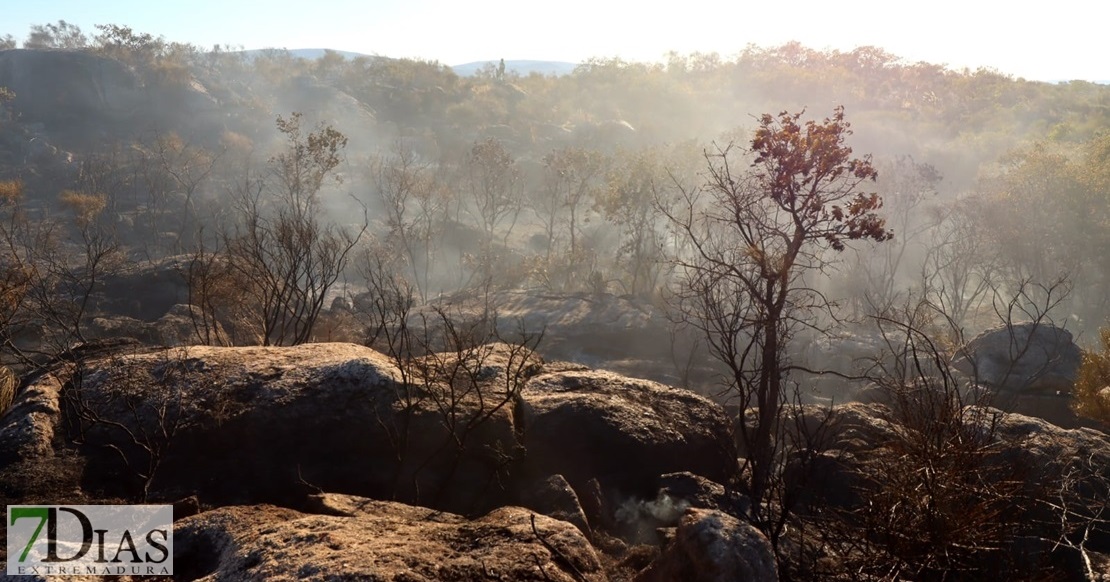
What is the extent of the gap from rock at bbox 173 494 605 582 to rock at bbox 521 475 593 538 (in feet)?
6.54

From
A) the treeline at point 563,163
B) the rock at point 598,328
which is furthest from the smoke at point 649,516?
the rock at point 598,328

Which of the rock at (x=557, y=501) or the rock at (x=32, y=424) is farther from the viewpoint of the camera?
the rock at (x=557, y=501)

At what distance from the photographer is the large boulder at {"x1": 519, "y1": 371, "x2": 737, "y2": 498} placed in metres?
10.4

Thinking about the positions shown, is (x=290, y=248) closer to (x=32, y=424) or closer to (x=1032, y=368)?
(x=32, y=424)

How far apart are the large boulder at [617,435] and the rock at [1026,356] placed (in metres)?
13.1

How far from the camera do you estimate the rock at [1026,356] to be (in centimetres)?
2120

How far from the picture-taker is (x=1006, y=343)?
2327 cm

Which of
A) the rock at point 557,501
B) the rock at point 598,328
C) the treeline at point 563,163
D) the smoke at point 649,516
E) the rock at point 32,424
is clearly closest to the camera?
the rock at point 32,424

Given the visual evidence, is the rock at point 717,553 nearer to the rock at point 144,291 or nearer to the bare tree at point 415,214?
the rock at point 144,291

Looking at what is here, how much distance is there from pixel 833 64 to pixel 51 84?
75.4 metres

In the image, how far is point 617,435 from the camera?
1062 centimetres

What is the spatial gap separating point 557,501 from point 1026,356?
19.6 m

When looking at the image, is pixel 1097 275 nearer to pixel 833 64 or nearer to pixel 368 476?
pixel 368 476

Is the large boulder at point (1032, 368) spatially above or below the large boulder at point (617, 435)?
below
